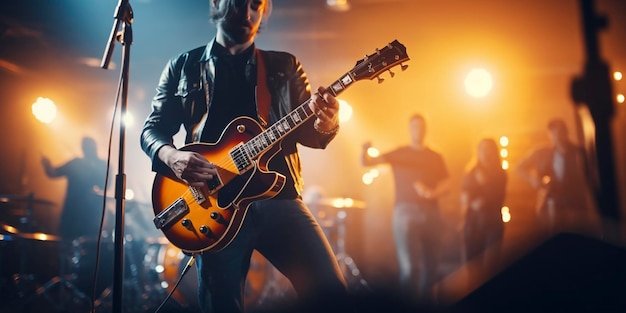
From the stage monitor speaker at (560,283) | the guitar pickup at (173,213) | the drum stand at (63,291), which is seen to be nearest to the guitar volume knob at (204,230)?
the guitar pickup at (173,213)

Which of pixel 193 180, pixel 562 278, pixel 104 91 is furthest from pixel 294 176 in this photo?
pixel 104 91

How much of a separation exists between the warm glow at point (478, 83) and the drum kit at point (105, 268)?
2616 mm

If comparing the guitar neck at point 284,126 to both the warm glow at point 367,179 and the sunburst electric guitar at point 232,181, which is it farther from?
the warm glow at point 367,179

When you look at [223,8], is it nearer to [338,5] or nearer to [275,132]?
[275,132]

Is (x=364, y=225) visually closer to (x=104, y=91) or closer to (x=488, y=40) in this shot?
(x=488, y=40)

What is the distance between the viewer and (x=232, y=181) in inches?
98.0

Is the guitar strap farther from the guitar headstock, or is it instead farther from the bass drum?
the bass drum

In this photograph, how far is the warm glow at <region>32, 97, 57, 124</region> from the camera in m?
7.01

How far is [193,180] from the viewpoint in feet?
8.29

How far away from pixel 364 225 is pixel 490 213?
12.1ft

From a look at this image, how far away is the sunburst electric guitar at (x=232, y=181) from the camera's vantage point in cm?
244

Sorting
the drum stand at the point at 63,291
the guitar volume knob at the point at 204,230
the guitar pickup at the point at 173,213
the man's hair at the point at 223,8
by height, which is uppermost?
the man's hair at the point at 223,8

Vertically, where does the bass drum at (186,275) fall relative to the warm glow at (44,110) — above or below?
below

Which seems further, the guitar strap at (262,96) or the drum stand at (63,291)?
the drum stand at (63,291)
